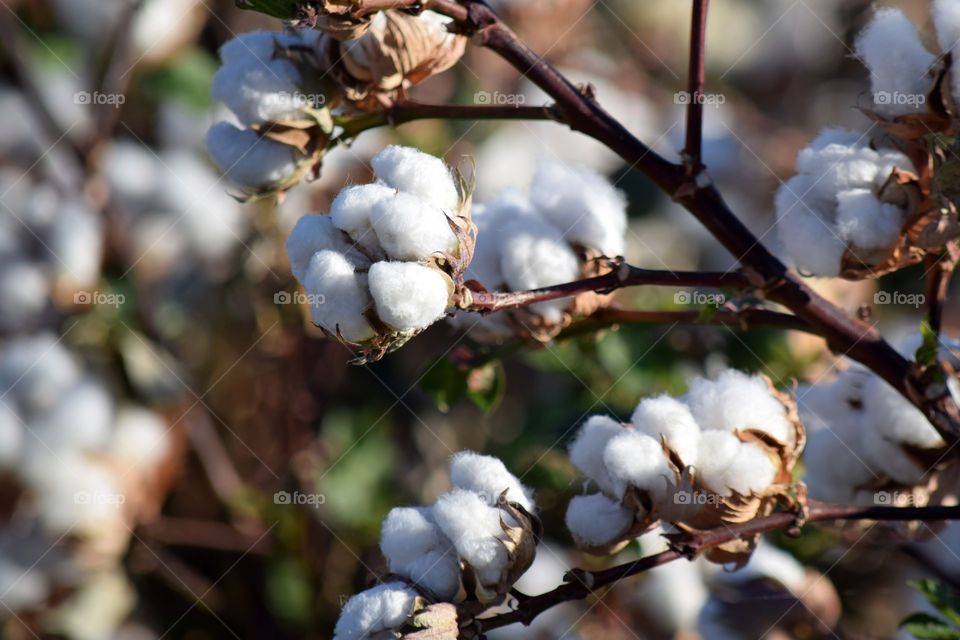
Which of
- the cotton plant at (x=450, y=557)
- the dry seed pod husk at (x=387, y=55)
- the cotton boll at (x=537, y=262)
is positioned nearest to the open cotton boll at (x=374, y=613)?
the cotton plant at (x=450, y=557)

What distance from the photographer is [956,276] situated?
75.3 inches

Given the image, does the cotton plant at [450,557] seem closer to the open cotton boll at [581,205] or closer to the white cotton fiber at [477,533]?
the white cotton fiber at [477,533]

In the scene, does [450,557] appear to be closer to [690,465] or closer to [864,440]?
[690,465]

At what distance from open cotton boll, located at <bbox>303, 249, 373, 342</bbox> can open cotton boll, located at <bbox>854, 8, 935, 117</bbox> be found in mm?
455

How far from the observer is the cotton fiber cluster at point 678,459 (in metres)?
0.71

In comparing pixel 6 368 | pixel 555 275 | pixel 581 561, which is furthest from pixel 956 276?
pixel 6 368

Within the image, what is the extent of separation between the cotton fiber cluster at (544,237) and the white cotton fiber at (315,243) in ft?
0.85

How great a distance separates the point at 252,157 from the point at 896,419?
2.11 ft

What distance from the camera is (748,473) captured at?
2.32 feet

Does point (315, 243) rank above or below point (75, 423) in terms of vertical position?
above

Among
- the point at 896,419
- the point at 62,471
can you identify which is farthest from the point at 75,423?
the point at 896,419

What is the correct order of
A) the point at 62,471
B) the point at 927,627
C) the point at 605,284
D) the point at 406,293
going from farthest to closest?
1. the point at 62,471
2. the point at 927,627
3. the point at 605,284
4. the point at 406,293

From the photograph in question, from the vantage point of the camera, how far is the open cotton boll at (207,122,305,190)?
80 centimetres

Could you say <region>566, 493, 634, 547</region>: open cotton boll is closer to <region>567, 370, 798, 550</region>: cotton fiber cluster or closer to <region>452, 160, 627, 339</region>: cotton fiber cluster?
<region>567, 370, 798, 550</region>: cotton fiber cluster
